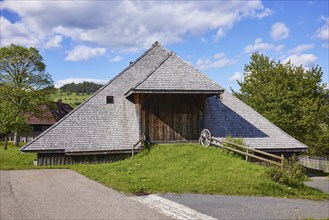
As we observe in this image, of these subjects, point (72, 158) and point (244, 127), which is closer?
point (72, 158)

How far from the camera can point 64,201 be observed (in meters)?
10.7

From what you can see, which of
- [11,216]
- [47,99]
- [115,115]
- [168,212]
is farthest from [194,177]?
[47,99]

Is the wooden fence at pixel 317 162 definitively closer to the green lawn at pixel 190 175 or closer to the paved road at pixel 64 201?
the green lawn at pixel 190 175

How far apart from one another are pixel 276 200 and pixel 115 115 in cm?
1327

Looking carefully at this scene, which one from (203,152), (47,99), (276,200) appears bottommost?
(276,200)

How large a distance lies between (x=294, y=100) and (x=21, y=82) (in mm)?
31904

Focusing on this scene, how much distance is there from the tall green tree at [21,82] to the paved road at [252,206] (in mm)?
32550

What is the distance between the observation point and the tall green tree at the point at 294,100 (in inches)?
1361

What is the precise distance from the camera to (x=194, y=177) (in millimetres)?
14562

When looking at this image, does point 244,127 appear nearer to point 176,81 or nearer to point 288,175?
point 176,81

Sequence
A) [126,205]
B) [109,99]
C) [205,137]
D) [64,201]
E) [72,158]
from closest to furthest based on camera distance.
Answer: [126,205] < [64,201] < [72,158] < [205,137] < [109,99]

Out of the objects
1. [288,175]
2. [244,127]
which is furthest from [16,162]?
[288,175]

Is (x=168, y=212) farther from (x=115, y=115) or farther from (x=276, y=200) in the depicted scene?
(x=115, y=115)

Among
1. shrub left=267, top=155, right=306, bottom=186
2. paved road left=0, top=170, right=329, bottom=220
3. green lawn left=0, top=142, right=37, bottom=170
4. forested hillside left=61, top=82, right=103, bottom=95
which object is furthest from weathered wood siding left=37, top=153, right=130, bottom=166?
forested hillside left=61, top=82, right=103, bottom=95
